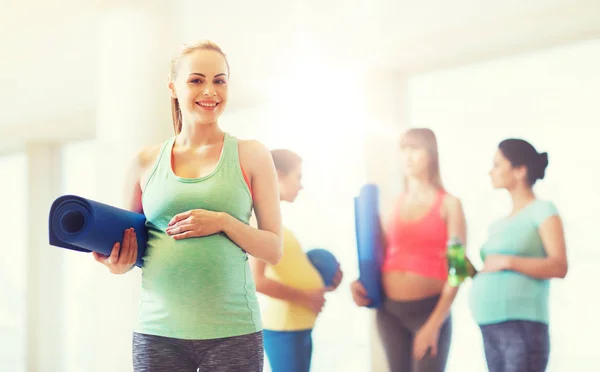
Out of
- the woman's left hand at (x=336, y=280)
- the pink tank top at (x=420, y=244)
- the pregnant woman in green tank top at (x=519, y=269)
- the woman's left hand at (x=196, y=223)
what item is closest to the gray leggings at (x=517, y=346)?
the pregnant woman in green tank top at (x=519, y=269)

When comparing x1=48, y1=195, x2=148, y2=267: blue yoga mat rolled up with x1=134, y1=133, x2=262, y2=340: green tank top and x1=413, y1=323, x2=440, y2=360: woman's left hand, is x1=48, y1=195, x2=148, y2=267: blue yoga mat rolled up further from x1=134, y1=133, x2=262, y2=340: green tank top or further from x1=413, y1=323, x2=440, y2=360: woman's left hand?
x1=413, y1=323, x2=440, y2=360: woman's left hand

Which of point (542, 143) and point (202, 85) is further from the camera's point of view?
point (542, 143)

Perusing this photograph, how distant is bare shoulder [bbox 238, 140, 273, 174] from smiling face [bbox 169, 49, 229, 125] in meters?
0.07

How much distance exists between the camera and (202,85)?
1.08 meters

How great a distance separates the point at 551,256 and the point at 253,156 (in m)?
1.21

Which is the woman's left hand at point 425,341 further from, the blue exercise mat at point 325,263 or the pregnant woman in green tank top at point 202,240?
the pregnant woman in green tank top at point 202,240

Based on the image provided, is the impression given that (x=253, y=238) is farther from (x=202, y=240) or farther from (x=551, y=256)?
(x=551, y=256)

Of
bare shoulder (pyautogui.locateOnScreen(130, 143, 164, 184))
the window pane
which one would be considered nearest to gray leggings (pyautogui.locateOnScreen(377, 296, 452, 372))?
bare shoulder (pyautogui.locateOnScreen(130, 143, 164, 184))

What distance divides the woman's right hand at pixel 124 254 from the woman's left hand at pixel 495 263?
1291 mm

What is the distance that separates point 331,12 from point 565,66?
0.80 meters

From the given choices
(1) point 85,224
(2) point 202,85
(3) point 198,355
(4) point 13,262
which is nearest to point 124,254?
(1) point 85,224

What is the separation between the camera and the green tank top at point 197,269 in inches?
40.3

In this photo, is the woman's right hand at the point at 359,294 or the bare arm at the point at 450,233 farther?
the woman's right hand at the point at 359,294

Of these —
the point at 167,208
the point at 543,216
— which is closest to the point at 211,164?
the point at 167,208
